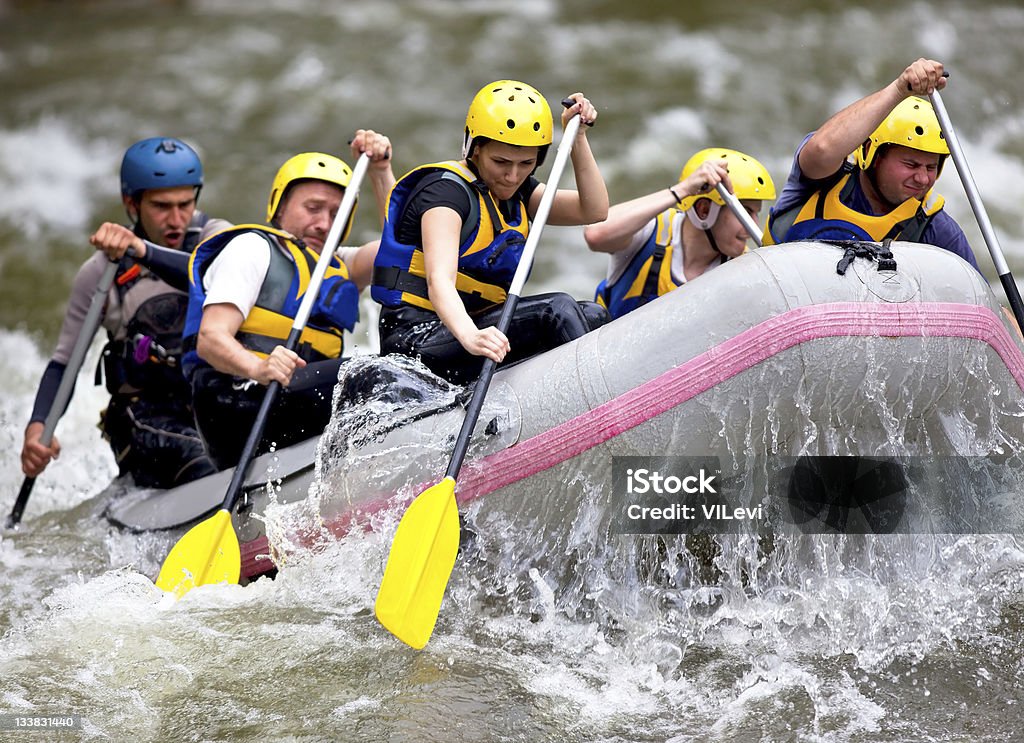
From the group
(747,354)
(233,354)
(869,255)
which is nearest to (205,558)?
(233,354)

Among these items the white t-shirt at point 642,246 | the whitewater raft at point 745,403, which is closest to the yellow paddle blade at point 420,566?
the whitewater raft at point 745,403

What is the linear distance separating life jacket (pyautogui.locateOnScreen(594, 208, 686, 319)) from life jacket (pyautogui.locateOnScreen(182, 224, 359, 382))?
1.00m

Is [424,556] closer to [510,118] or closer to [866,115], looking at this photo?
[510,118]

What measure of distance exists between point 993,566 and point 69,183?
8.71m

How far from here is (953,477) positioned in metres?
3.89

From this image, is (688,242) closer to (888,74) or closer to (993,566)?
(993,566)

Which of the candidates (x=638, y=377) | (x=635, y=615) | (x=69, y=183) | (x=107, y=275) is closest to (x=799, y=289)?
(x=638, y=377)

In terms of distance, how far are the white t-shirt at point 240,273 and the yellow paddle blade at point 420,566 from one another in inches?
43.1

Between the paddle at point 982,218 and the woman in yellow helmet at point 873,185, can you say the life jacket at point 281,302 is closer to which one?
the woman in yellow helmet at point 873,185

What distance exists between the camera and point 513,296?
3.96 m

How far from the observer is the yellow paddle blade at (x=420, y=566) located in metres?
3.67

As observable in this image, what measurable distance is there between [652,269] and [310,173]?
1.36m

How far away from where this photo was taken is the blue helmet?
5113mm

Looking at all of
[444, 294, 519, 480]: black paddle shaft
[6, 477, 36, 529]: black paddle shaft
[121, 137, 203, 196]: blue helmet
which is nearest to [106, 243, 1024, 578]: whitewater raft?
[444, 294, 519, 480]: black paddle shaft
